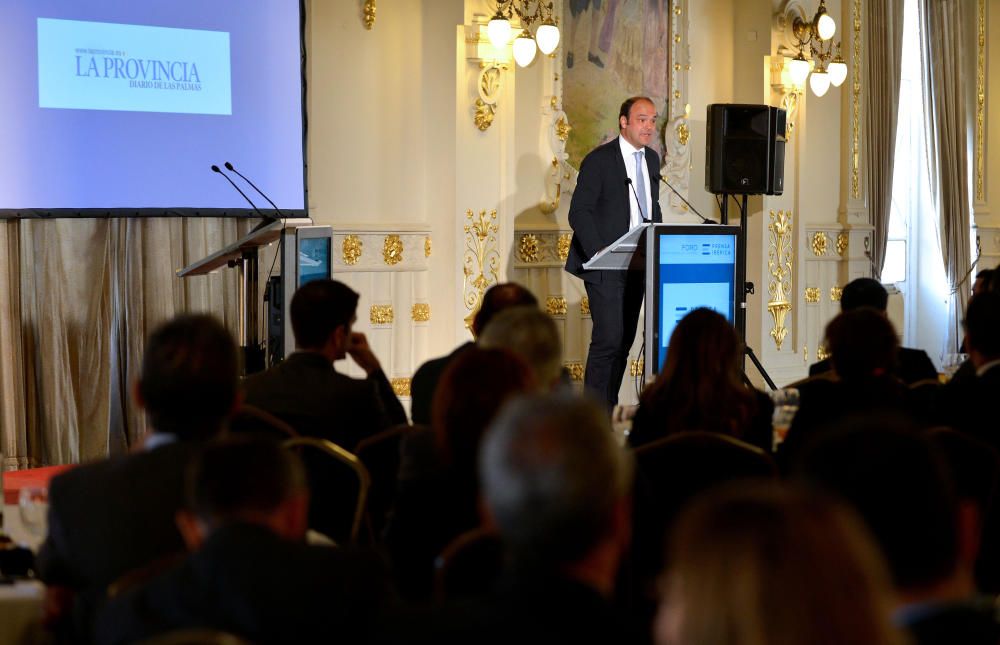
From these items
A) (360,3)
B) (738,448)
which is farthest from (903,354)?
(360,3)

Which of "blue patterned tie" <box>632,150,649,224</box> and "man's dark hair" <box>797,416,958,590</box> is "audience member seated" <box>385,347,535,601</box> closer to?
"man's dark hair" <box>797,416,958,590</box>

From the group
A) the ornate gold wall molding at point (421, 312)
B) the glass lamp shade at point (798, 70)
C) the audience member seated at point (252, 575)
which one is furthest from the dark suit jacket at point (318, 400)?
the glass lamp shade at point (798, 70)

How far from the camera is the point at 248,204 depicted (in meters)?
6.49

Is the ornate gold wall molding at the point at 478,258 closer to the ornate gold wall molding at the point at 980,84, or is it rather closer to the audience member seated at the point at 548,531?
the ornate gold wall molding at the point at 980,84

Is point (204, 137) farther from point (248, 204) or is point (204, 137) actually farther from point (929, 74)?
point (929, 74)

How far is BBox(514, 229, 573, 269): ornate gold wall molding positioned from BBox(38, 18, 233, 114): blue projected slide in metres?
2.30

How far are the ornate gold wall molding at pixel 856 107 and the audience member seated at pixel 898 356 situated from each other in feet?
16.8

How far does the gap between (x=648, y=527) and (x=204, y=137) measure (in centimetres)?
438

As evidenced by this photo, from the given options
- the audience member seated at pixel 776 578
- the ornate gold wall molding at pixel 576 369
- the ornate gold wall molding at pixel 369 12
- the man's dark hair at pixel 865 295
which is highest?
the ornate gold wall molding at pixel 369 12

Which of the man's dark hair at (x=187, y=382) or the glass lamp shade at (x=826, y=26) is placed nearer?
the man's dark hair at (x=187, y=382)

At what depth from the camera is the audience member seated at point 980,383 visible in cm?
315

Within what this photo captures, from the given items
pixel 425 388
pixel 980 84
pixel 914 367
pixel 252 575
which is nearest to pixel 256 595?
pixel 252 575

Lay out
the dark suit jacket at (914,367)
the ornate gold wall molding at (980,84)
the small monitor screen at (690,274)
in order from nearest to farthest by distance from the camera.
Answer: the dark suit jacket at (914,367)
the small monitor screen at (690,274)
the ornate gold wall molding at (980,84)

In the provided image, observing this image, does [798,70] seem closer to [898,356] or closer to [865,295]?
[865,295]
